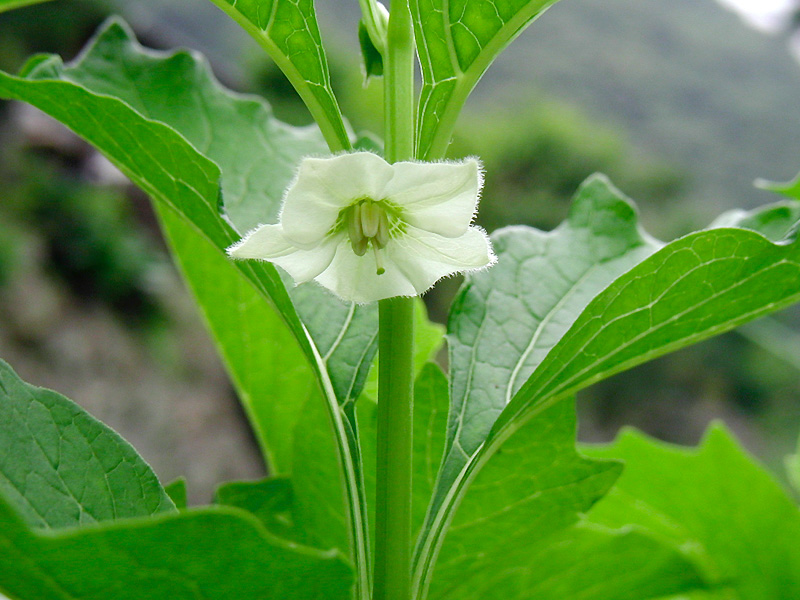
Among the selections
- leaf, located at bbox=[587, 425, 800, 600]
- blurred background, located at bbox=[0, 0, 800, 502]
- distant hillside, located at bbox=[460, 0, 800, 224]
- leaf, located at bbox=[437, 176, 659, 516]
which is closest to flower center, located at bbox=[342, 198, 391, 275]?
leaf, located at bbox=[437, 176, 659, 516]

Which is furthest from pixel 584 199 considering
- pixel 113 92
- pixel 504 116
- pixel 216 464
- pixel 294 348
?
pixel 504 116

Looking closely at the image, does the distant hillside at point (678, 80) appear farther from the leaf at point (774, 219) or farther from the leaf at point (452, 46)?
the leaf at point (452, 46)

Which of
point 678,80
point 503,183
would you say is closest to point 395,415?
point 503,183

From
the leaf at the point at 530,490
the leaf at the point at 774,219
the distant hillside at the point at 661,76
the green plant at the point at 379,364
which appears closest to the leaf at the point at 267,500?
the green plant at the point at 379,364

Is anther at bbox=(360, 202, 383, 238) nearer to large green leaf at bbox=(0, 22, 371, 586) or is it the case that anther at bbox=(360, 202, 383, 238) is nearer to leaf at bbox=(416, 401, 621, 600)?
large green leaf at bbox=(0, 22, 371, 586)

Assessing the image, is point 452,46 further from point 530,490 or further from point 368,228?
point 530,490

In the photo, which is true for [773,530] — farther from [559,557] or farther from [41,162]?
[41,162]
